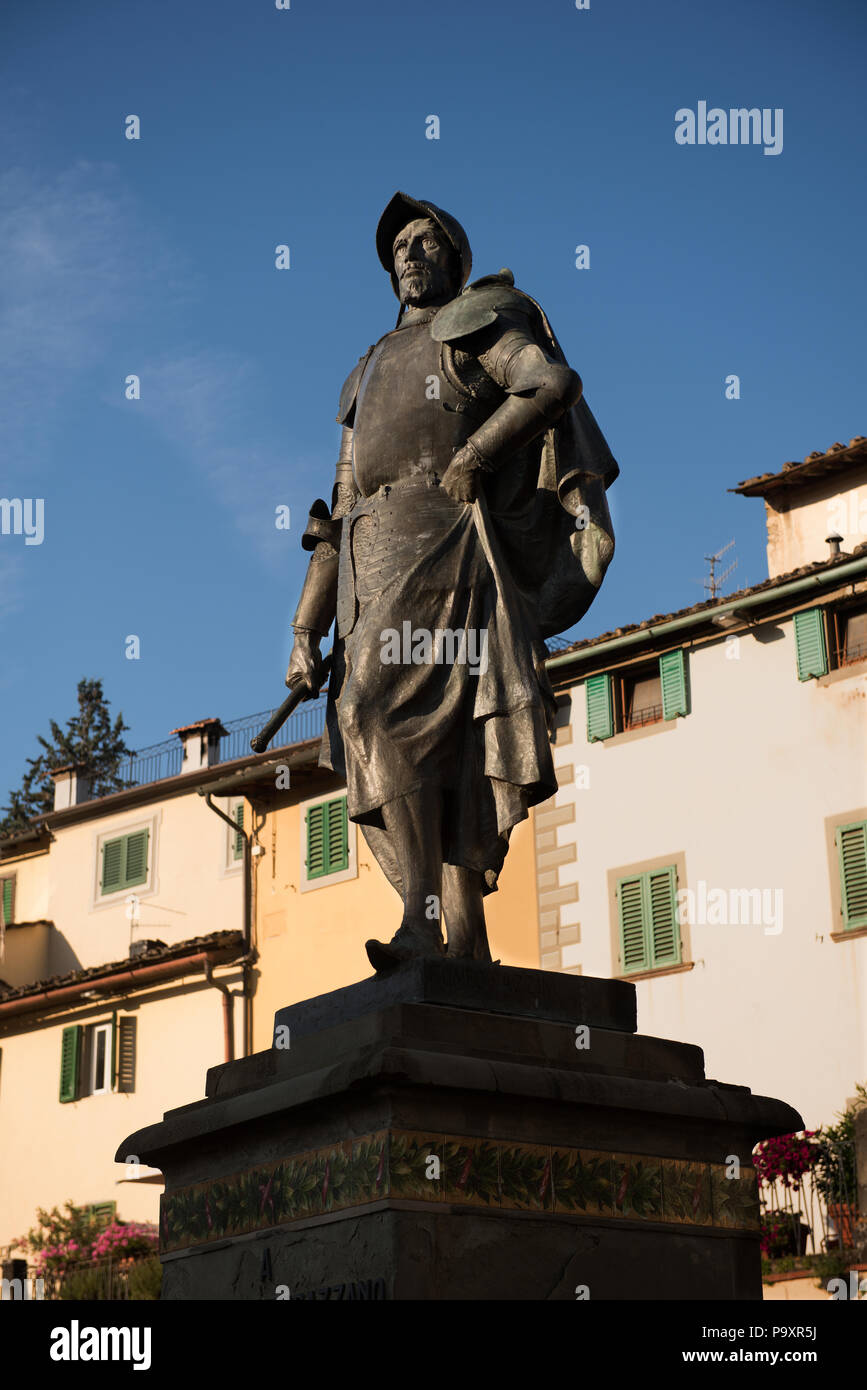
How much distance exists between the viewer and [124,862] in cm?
4038

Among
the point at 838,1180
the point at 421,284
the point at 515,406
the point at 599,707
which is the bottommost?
the point at 838,1180

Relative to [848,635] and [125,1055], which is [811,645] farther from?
[125,1055]

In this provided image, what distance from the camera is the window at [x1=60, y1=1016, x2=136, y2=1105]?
120 feet

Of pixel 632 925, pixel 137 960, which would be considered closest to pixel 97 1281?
pixel 137 960

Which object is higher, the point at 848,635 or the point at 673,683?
the point at 848,635

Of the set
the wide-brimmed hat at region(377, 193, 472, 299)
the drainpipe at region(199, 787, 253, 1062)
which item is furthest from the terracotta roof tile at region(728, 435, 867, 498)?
the wide-brimmed hat at region(377, 193, 472, 299)

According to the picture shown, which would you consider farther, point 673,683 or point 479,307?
point 673,683

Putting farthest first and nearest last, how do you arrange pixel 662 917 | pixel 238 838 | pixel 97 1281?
1. pixel 238 838
2. pixel 97 1281
3. pixel 662 917

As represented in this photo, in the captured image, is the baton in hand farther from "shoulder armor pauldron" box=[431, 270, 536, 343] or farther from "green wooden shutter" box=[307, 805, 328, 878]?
"green wooden shutter" box=[307, 805, 328, 878]

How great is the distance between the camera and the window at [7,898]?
42.4 metres

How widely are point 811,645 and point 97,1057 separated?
15851mm

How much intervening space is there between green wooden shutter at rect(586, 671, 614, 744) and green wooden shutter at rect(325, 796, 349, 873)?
5.19 m

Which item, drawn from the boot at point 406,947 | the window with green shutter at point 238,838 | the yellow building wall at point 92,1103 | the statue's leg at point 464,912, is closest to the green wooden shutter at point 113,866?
the yellow building wall at point 92,1103
